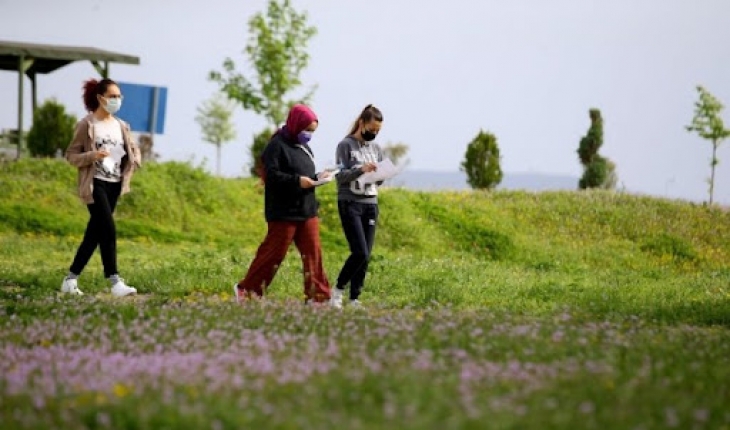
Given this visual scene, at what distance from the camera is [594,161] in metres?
38.0

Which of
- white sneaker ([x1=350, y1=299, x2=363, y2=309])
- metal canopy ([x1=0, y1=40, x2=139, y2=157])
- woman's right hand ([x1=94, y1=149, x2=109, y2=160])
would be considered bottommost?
white sneaker ([x1=350, y1=299, x2=363, y2=309])

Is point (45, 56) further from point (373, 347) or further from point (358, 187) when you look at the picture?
point (373, 347)

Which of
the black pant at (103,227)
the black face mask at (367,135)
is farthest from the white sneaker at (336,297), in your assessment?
the black pant at (103,227)

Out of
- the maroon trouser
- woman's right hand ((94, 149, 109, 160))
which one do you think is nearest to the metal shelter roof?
woman's right hand ((94, 149, 109, 160))

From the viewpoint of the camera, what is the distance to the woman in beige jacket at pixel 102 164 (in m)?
14.0

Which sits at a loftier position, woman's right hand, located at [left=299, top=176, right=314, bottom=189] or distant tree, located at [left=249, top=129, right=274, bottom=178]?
woman's right hand, located at [left=299, top=176, right=314, bottom=189]

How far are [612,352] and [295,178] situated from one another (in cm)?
440

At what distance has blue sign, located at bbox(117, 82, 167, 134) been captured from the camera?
117ft

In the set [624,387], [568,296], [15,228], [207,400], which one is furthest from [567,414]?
[15,228]

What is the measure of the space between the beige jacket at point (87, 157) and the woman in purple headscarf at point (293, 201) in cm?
228

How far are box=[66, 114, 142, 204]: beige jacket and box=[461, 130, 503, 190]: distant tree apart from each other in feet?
72.1

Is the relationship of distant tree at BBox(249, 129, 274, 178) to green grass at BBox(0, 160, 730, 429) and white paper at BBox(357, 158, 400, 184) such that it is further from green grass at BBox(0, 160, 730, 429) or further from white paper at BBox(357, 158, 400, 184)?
white paper at BBox(357, 158, 400, 184)

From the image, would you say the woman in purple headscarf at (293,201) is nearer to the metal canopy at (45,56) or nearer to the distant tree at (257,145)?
the metal canopy at (45,56)

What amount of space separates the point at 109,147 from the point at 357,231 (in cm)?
338
